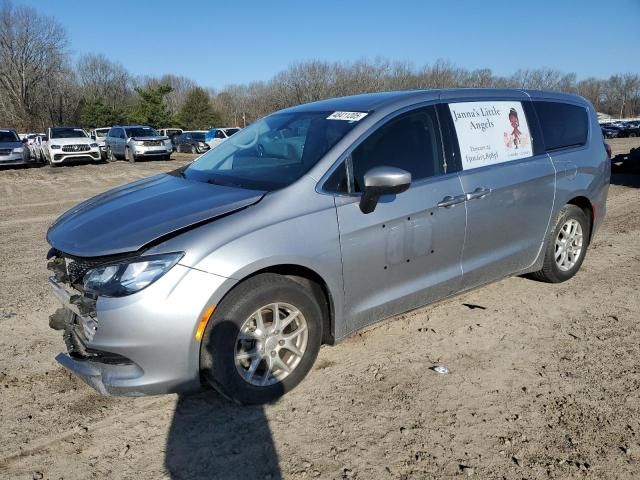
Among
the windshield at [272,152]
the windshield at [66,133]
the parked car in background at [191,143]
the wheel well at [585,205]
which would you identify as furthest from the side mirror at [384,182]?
the parked car in background at [191,143]

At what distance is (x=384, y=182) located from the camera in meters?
3.09

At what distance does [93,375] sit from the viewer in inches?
111

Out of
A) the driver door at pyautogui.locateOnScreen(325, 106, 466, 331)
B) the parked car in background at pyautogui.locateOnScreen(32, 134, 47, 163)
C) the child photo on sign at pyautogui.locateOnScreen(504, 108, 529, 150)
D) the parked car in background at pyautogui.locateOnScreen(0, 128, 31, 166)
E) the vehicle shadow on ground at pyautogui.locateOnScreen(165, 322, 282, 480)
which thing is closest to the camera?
the vehicle shadow on ground at pyautogui.locateOnScreen(165, 322, 282, 480)

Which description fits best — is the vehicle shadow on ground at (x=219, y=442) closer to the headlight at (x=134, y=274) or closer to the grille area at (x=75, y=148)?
the headlight at (x=134, y=274)

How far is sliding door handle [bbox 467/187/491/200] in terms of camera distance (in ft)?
12.4

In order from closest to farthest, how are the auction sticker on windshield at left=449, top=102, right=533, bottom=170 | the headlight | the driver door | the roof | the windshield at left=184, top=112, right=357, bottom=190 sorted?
the headlight, the driver door, the windshield at left=184, top=112, right=357, bottom=190, the roof, the auction sticker on windshield at left=449, top=102, right=533, bottom=170

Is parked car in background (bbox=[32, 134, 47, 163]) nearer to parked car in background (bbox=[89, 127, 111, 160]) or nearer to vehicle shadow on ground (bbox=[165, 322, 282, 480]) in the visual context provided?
parked car in background (bbox=[89, 127, 111, 160])

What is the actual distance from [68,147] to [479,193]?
21.0 metres

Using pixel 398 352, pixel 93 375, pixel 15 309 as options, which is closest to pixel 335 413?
pixel 398 352

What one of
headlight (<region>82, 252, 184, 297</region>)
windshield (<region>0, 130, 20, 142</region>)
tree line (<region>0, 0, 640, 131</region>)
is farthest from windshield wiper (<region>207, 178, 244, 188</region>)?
tree line (<region>0, 0, 640, 131</region>)

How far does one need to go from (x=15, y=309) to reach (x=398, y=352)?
3.53 m

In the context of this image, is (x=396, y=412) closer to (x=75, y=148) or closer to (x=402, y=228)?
(x=402, y=228)

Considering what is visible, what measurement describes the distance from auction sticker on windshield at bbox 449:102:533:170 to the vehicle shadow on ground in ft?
7.55

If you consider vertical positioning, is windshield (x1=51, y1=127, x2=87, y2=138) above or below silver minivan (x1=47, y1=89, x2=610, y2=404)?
above
